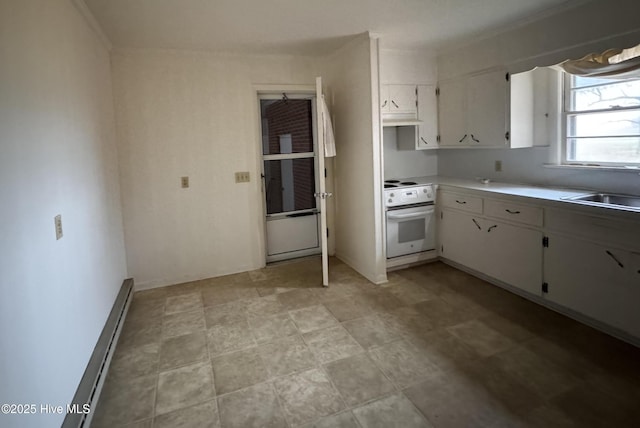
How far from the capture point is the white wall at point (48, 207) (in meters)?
1.42

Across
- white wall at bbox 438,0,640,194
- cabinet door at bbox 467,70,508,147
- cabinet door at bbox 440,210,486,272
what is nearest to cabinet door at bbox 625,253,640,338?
white wall at bbox 438,0,640,194

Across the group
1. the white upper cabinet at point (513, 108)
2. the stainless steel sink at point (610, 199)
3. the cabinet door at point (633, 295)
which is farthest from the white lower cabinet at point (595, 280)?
the white upper cabinet at point (513, 108)

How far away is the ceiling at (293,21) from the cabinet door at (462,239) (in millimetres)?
1778

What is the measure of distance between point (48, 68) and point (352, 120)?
2650 mm

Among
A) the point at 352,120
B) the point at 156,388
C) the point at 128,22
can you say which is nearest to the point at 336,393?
the point at 156,388

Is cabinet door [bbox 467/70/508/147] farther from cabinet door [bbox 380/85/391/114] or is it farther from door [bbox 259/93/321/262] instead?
door [bbox 259/93/321/262]

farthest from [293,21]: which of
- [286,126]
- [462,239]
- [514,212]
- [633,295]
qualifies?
[633,295]

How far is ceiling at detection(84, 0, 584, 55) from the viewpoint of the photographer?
9.00 feet

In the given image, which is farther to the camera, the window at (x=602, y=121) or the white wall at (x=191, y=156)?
the white wall at (x=191, y=156)

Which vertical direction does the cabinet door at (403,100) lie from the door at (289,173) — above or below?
above

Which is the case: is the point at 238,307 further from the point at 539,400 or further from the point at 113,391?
the point at 539,400

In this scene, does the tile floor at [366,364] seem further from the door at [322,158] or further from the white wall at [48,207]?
the white wall at [48,207]

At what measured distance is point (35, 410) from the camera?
1.48 meters

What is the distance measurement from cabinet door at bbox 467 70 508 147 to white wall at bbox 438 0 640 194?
135 millimetres
